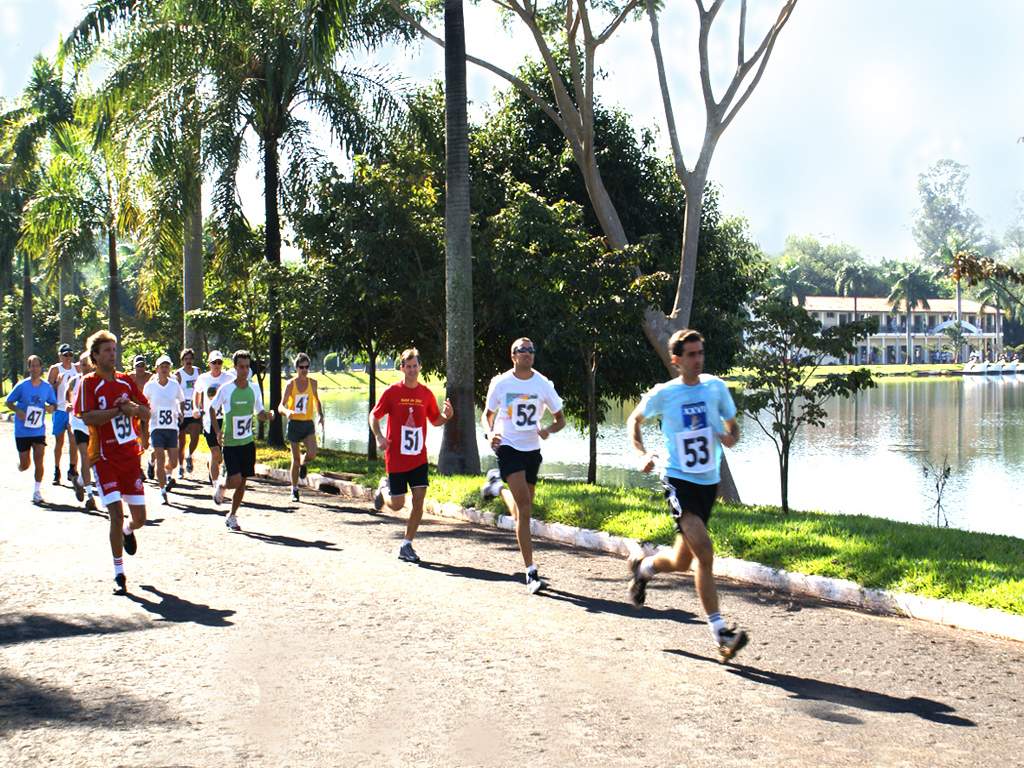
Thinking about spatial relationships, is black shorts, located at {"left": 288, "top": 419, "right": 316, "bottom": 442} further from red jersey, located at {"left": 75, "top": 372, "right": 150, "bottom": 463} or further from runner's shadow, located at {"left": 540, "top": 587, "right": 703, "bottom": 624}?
runner's shadow, located at {"left": 540, "top": 587, "right": 703, "bottom": 624}

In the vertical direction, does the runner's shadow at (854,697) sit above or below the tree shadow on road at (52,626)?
below

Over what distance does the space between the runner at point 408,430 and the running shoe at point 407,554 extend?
80 mm

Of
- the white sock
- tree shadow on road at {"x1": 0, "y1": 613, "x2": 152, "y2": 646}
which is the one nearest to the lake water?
the white sock

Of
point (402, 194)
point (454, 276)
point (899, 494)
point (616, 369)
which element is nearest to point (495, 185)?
point (402, 194)

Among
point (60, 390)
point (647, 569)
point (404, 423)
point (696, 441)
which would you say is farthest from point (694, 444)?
point (60, 390)

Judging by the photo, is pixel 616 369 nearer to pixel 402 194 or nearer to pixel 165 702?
pixel 402 194

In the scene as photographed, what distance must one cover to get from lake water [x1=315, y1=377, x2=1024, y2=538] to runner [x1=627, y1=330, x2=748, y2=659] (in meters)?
16.6

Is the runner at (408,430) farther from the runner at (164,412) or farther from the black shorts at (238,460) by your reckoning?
the runner at (164,412)

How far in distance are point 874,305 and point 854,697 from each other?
467ft

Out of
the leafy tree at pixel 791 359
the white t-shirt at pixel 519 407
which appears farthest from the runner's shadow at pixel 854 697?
the leafy tree at pixel 791 359

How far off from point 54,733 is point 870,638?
16.7 ft

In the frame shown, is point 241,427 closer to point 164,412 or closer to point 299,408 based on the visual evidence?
point 299,408

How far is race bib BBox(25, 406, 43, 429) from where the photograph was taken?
53.2 ft

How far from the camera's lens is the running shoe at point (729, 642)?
6.93 meters
